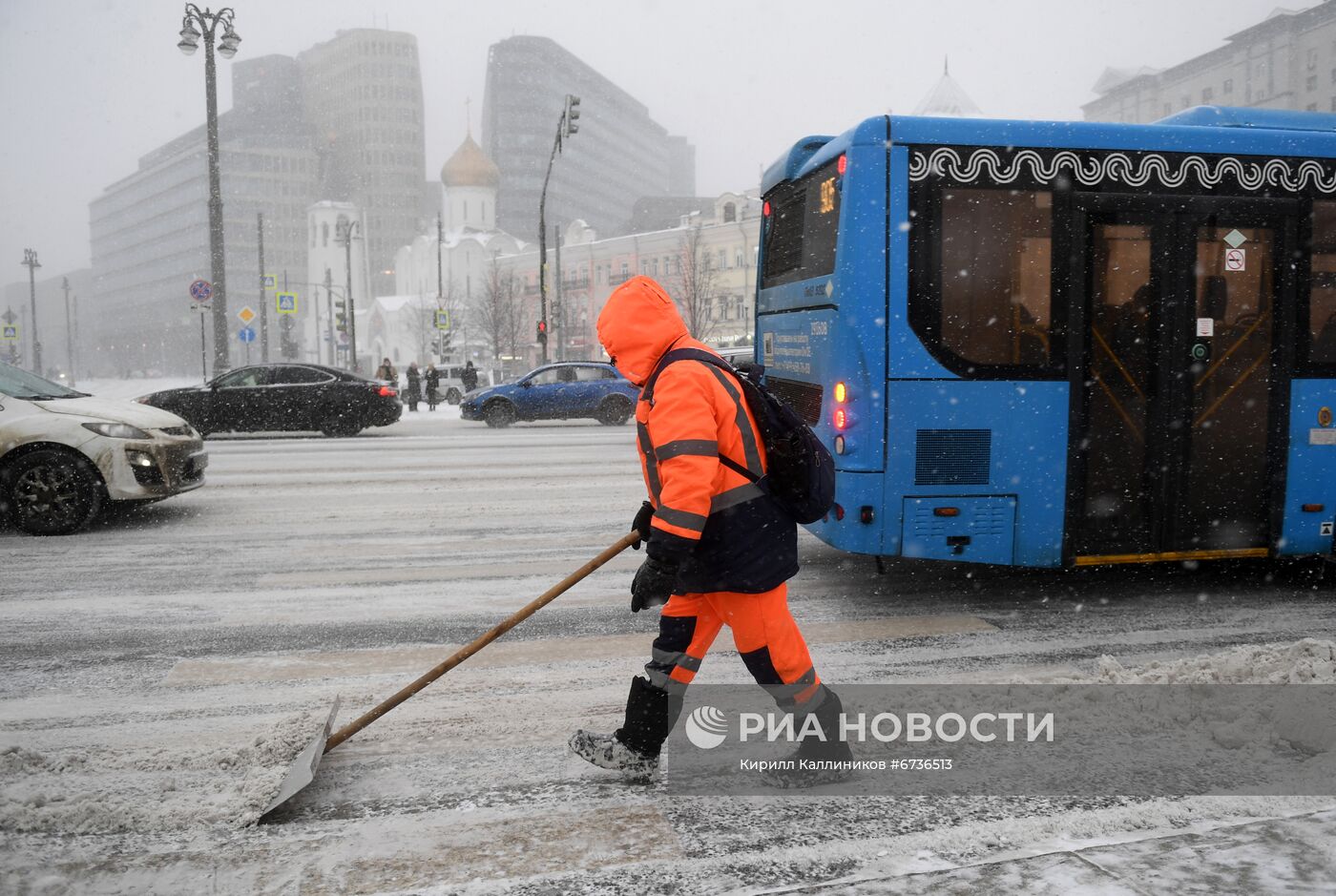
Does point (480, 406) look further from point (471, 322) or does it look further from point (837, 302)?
point (471, 322)

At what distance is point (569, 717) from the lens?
4441 mm

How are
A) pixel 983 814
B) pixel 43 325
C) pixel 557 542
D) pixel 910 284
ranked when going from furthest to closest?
1. pixel 43 325
2. pixel 557 542
3. pixel 910 284
4. pixel 983 814

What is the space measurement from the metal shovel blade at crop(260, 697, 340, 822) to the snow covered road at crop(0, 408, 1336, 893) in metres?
0.09

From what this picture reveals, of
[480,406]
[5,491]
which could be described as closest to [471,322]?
[480,406]

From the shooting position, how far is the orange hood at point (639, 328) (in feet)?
11.2

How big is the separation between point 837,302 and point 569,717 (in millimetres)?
2995

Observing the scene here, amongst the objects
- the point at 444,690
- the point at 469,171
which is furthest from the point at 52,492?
the point at 469,171

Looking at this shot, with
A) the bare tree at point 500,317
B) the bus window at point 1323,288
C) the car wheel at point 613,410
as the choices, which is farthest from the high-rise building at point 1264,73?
the bus window at point 1323,288

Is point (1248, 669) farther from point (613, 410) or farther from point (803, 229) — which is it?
point (613, 410)

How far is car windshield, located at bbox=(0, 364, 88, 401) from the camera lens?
30.1 ft

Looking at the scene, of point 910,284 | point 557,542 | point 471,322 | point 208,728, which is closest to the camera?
point 208,728

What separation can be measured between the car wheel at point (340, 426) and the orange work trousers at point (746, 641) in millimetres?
18417

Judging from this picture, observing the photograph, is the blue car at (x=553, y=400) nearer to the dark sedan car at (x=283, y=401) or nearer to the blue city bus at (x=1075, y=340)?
the dark sedan car at (x=283, y=401)

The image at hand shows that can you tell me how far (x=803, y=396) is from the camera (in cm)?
686
